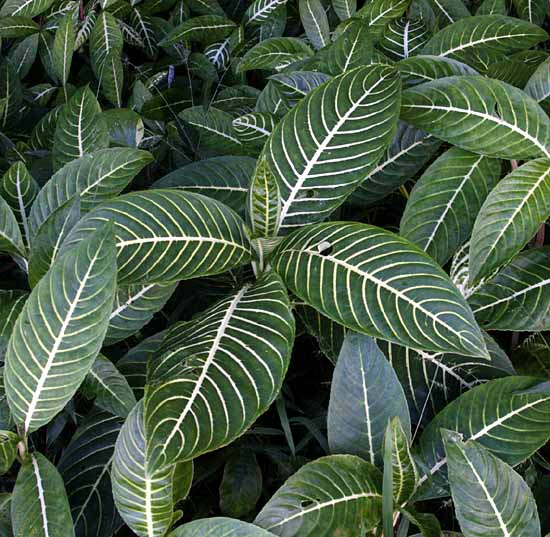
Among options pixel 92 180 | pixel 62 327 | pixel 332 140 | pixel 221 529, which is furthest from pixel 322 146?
pixel 221 529

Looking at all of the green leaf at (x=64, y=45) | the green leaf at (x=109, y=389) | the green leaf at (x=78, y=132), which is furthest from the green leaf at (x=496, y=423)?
the green leaf at (x=64, y=45)

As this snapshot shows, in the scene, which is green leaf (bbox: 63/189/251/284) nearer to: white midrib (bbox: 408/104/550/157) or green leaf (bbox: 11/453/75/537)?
green leaf (bbox: 11/453/75/537)

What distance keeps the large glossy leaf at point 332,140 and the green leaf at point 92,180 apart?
237mm

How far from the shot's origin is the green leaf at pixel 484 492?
0.97 meters

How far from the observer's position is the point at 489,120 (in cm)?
125

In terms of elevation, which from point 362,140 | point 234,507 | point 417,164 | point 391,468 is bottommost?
point 234,507

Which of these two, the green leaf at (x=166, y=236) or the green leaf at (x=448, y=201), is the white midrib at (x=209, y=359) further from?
the green leaf at (x=448, y=201)

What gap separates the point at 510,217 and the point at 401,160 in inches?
11.2

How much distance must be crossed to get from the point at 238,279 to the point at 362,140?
349 mm

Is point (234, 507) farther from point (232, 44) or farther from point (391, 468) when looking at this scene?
point (232, 44)

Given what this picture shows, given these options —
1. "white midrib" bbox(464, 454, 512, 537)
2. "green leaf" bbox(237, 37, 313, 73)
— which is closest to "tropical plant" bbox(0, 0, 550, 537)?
"white midrib" bbox(464, 454, 512, 537)

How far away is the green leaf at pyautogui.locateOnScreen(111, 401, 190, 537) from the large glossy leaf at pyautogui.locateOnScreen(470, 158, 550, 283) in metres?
0.53

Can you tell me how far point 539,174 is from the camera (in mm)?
1224

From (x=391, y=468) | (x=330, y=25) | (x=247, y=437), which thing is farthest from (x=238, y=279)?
(x=330, y=25)
